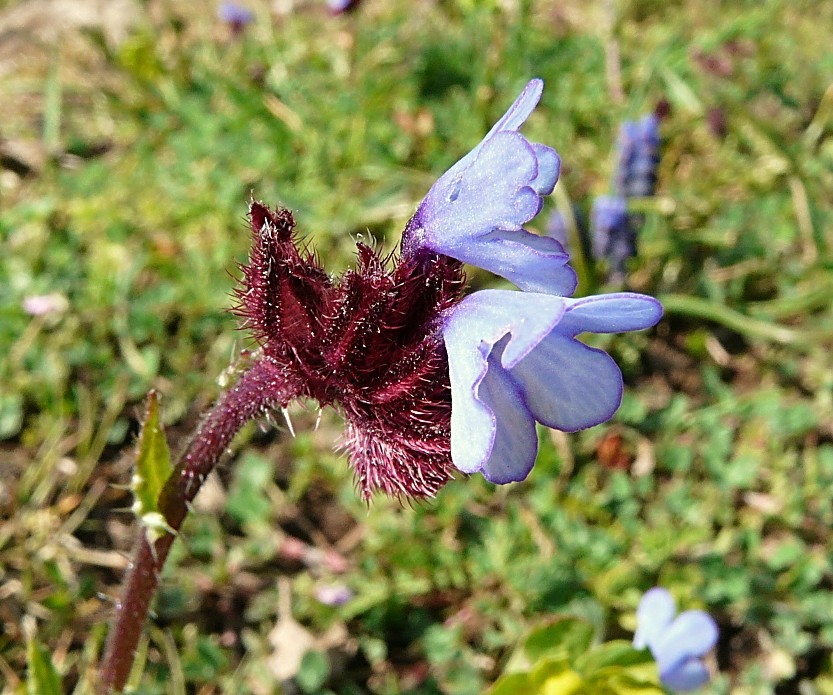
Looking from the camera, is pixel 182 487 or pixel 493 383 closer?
pixel 493 383

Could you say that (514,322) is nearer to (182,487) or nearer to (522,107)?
(522,107)

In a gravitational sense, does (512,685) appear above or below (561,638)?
above

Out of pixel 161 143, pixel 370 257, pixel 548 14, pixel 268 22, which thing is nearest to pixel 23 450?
pixel 161 143

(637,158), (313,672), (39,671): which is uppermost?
(637,158)

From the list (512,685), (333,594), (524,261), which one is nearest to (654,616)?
(512,685)

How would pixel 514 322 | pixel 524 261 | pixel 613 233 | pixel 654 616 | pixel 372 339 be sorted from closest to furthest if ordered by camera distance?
pixel 514 322 → pixel 524 261 → pixel 372 339 → pixel 654 616 → pixel 613 233

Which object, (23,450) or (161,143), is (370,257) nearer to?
(23,450)
